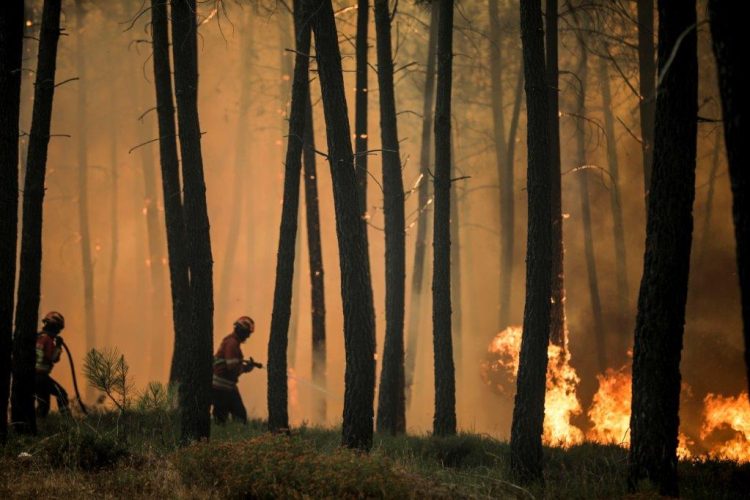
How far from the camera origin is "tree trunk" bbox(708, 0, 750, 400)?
13.6ft

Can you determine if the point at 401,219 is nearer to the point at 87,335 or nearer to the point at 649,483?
the point at 649,483

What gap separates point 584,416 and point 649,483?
14.1 meters

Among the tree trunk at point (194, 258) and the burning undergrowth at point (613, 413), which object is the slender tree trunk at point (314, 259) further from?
the tree trunk at point (194, 258)

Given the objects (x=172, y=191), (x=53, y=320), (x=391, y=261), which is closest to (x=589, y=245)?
(x=391, y=261)

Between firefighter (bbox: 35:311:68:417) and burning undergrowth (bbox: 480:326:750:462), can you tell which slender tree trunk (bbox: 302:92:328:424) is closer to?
burning undergrowth (bbox: 480:326:750:462)

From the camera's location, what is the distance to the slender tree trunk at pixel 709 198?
2408cm

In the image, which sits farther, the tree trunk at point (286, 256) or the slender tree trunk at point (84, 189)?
the slender tree trunk at point (84, 189)

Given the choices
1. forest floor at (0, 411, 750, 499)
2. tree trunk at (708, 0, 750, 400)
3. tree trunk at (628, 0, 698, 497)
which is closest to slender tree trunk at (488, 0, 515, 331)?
forest floor at (0, 411, 750, 499)

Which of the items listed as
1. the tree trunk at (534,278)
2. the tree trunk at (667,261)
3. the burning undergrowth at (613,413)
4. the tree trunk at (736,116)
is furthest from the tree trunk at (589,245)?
the tree trunk at (736,116)

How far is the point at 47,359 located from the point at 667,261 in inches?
408

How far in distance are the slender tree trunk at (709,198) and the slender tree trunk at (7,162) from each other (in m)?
20.1

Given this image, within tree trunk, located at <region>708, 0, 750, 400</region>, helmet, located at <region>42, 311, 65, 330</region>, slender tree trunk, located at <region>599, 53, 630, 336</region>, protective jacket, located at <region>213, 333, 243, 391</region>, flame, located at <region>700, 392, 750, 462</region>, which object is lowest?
flame, located at <region>700, 392, 750, 462</region>

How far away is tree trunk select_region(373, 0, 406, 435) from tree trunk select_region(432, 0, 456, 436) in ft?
5.11

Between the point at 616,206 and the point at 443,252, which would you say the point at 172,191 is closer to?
the point at 443,252
